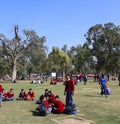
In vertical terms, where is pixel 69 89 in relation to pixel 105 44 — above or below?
below

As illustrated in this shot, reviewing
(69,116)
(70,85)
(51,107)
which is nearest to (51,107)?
(51,107)

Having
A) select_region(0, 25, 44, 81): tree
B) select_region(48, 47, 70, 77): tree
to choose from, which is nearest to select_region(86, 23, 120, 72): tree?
select_region(48, 47, 70, 77): tree

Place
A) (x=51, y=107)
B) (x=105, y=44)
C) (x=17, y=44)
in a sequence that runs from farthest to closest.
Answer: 1. (x=105, y=44)
2. (x=17, y=44)
3. (x=51, y=107)

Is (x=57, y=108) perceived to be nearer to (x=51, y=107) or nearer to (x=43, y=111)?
(x=51, y=107)

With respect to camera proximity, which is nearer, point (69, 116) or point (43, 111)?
point (69, 116)

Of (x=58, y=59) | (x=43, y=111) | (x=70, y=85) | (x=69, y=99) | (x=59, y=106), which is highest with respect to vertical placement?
(x=58, y=59)

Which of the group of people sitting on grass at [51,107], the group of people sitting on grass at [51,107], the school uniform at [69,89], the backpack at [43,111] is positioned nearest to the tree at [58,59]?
the school uniform at [69,89]

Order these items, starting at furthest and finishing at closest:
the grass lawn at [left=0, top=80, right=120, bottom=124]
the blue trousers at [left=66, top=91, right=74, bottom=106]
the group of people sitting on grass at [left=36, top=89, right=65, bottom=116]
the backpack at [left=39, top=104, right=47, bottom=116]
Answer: the blue trousers at [left=66, top=91, right=74, bottom=106]
the group of people sitting on grass at [left=36, top=89, right=65, bottom=116]
the backpack at [left=39, top=104, right=47, bottom=116]
the grass lawn at [left=0, top=80, right=120, bottom=124]

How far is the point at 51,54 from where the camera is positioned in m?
90.8

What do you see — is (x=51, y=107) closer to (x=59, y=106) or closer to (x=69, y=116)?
(x=59, y=106)

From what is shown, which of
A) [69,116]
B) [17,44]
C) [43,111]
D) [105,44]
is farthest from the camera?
[105,44]

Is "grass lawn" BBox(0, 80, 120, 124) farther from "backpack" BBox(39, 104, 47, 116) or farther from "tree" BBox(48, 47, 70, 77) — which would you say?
"tree" BBox(48, 47, 70, 77)

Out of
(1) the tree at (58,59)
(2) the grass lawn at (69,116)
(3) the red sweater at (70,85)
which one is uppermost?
(1) the tree at (58,59)

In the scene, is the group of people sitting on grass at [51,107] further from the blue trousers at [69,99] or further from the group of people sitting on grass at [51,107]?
the blue trousers at [69,99]
